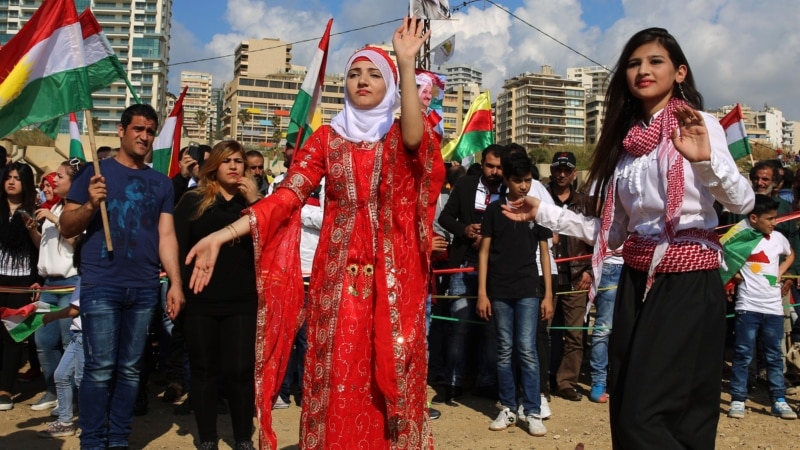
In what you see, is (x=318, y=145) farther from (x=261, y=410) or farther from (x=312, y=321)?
(x=261, y=410)

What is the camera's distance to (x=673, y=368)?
3.12m

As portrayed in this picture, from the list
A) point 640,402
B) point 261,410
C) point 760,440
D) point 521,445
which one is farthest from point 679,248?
point 760,440

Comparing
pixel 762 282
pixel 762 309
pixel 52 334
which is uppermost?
pixel 762 282

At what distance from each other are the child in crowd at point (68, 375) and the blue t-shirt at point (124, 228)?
1045 mm

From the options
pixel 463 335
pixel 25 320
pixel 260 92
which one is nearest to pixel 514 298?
pixel 463 335

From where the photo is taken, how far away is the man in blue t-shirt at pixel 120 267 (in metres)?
5.07

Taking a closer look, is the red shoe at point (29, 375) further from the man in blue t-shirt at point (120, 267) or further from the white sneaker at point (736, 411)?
the white sneaker at point (736, 411)

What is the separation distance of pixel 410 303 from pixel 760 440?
3.97m

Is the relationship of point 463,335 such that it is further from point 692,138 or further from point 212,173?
point 692,138

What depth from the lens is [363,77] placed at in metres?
3.96

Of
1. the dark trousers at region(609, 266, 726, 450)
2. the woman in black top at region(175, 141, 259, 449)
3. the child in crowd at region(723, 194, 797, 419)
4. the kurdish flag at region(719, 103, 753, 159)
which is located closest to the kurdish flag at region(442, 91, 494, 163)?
the kurdish flag at region(719, 103, 753, 159)

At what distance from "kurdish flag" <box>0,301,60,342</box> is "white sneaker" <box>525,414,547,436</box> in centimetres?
401

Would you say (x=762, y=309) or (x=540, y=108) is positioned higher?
(x=540, y=108)

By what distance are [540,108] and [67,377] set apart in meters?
169
